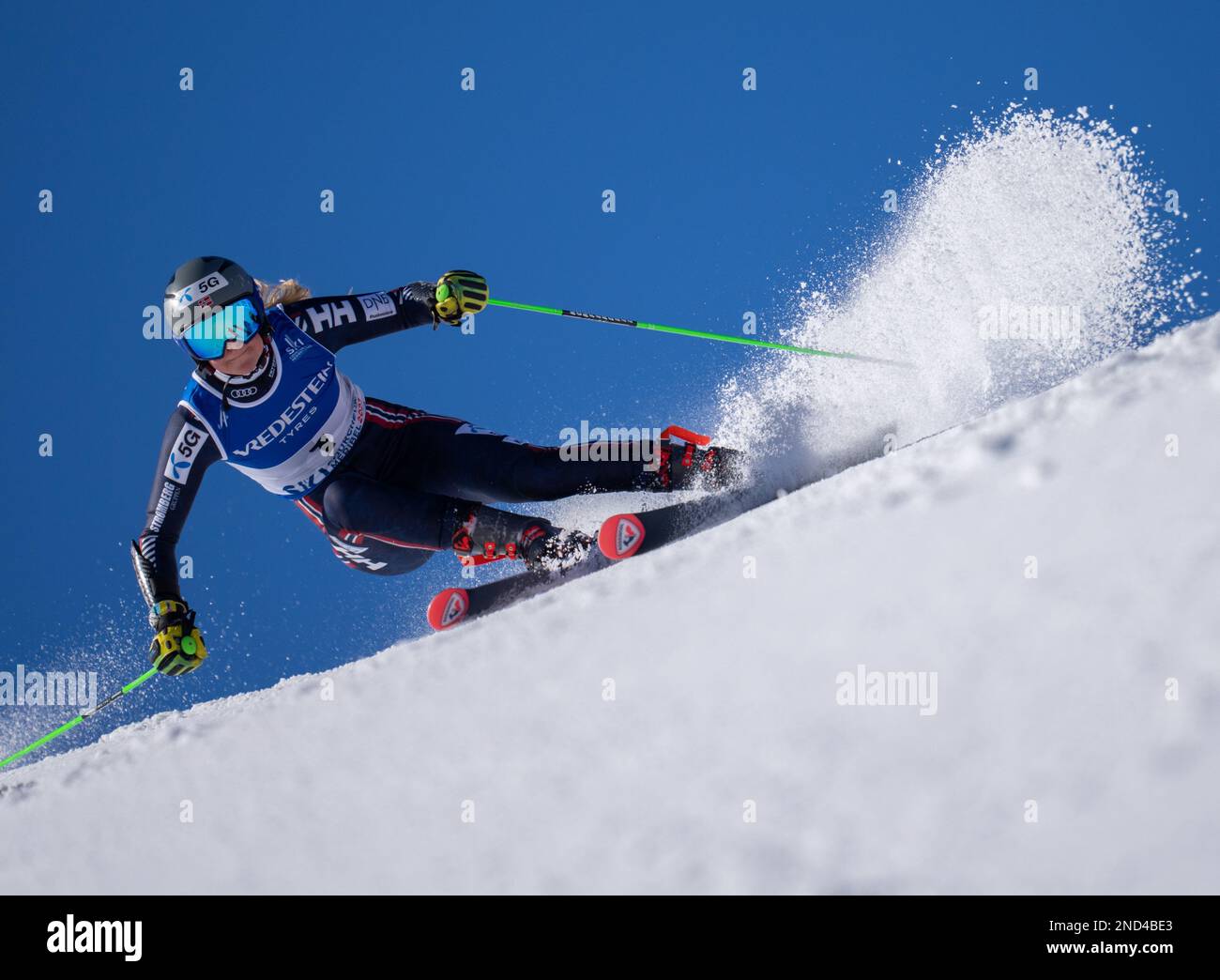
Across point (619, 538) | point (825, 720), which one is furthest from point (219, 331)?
point (825, 720)

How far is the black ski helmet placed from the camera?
2.51m

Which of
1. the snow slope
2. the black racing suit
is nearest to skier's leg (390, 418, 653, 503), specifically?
the black racing suit

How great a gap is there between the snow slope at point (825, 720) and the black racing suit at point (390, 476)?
2.93 feet

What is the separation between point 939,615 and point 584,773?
0.45m

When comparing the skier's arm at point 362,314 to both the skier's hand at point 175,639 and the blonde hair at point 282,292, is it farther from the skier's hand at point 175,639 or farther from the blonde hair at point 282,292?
the skier's hand at point 175,639

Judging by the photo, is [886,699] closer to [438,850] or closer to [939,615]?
[939,615]

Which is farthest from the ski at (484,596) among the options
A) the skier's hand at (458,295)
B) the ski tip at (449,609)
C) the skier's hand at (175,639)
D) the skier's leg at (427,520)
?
the skier's hand at (458,295)

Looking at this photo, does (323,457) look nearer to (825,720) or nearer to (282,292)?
(282,292)

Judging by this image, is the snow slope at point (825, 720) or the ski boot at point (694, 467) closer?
the snow slope at point (825, 720)

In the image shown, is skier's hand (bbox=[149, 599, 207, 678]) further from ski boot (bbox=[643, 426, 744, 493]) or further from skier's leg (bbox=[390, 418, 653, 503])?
ski boot (bbox=[643, 426, 744, 493])

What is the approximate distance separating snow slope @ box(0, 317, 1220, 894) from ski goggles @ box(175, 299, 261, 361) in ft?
3.59

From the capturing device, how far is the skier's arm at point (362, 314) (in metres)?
2.85
